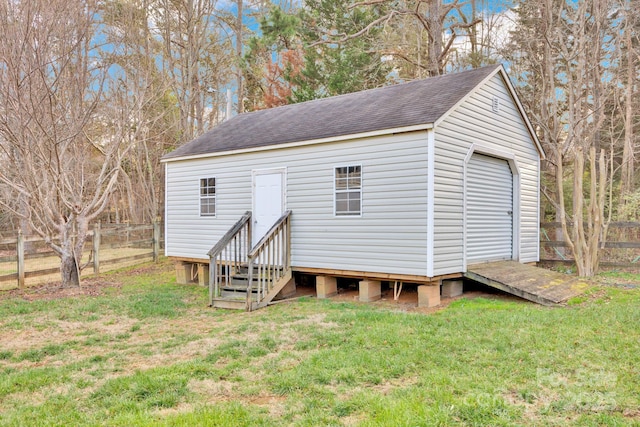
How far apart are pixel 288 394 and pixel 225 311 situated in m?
4.27

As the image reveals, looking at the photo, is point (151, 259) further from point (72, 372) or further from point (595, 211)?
point (595, 211)

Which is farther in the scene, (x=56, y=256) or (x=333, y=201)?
(x=56, y=256)

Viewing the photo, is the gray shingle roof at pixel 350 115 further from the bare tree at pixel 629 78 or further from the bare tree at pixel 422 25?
the bare tree at pixel 629 78

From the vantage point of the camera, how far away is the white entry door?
9.47 m

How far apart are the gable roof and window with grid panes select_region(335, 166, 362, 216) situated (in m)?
Result: 0.70

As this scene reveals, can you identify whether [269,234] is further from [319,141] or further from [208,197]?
[208,197]

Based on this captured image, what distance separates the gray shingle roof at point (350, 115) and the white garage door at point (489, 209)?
155 centimetres

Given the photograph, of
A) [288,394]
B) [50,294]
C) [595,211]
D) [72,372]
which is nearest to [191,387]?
[288,394]

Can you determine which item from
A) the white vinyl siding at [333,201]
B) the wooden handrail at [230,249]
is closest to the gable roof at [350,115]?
the white vinyl siding at [333,201]

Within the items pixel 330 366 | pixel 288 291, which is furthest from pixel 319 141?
pixel 330 366

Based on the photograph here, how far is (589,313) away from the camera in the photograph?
6.36 m

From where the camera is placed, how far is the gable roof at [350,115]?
8.01 m

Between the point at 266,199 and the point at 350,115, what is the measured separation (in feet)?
8.11

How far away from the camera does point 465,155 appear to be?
8.34 meters
